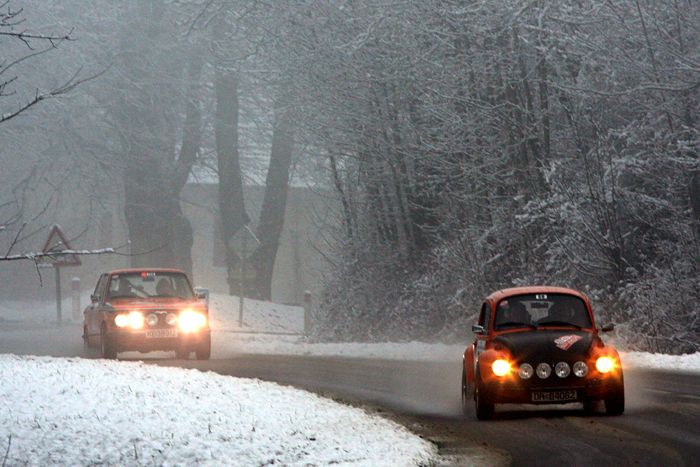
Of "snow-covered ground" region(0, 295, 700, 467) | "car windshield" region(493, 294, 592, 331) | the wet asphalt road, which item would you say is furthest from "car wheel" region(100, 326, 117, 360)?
"car windshield" region(493, 294, 592, 331)

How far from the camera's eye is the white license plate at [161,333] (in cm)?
1928

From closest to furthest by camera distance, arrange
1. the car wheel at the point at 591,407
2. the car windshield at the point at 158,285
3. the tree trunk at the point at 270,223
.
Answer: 1. the car wheel at the point at 591,407
2. the car windshield at the point at 158,285
3. the tree trunk at the point at 270,223

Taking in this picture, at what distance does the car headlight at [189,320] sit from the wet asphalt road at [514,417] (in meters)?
0.59

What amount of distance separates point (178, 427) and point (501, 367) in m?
3.54

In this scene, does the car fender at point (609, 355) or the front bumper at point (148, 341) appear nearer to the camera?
the car fender at point (609, 355)

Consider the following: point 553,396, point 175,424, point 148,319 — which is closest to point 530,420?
point 553,396

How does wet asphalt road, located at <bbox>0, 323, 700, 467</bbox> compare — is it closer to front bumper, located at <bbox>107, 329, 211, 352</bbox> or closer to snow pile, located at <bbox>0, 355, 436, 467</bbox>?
front bumper, located at <bbox>107, 329, 211, 352</bbox>

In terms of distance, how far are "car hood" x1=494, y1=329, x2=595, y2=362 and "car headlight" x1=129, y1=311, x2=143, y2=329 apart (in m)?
8.86

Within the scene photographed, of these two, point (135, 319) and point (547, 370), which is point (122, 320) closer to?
point (135, 319)

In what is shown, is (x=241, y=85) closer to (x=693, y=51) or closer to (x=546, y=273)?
(x=546, y=273)

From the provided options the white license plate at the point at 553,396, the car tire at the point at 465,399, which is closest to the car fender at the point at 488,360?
the white license plate at the point at 553,396

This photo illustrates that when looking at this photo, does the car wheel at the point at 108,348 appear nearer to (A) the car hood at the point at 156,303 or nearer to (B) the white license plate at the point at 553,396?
(A) the car hood at the point at 156,303

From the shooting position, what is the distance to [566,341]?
1166 cm

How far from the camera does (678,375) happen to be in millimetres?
16344
